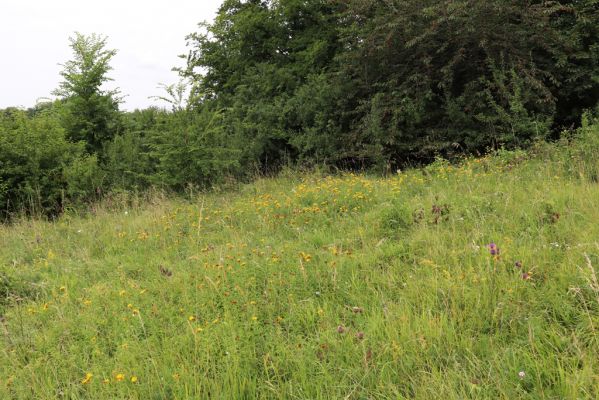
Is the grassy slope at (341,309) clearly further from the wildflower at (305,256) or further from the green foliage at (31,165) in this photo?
the green foliage at (31,165)

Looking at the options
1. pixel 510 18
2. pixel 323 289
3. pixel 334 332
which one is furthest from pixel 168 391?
pixel 510 18

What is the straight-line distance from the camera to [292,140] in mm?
10453

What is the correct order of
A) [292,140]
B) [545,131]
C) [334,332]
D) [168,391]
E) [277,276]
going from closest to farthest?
[168,391] → [334,332] → [277,276] → [545,131] → [292,140]

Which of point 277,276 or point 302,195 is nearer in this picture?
point 277,276

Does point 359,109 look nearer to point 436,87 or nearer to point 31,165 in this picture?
point 436,87

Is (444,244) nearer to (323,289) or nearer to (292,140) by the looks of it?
(323,289)

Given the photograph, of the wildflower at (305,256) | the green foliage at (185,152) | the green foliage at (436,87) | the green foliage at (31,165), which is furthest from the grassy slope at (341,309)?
the green foliage at (31,165)

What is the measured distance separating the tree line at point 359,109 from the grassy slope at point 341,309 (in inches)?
144

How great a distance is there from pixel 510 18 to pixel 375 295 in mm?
7758

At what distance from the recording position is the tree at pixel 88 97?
1102 centimetres

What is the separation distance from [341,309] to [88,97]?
11.2 meters

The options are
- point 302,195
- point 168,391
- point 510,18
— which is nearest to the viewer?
point 168,391

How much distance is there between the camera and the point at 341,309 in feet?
9.13

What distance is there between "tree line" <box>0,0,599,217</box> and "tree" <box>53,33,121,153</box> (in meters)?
0.03
